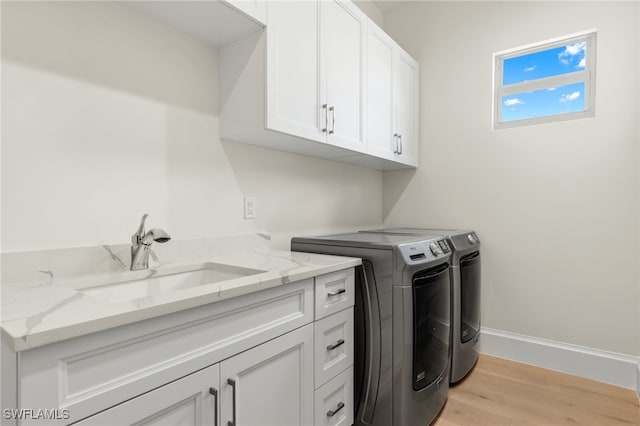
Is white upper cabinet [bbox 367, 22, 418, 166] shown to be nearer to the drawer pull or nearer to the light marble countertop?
the light marble countertop

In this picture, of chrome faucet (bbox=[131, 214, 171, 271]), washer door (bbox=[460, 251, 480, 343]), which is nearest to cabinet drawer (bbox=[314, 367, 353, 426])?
chrome faucet (bbox=[131, 214, 171, 271])

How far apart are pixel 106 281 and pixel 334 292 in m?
0.87

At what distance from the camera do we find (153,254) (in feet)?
4.70

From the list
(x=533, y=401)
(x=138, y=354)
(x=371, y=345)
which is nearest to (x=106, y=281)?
(x=138, y=354)

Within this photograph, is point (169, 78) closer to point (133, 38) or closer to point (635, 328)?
point (133, 38)

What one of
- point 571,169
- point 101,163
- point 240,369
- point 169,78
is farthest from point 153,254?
point 571,169

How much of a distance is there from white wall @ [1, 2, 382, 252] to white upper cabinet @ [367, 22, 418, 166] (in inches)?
33.1

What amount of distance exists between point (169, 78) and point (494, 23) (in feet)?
7.90

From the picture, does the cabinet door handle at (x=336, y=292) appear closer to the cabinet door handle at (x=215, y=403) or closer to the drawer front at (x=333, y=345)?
the drawer front at (x=333, y=345)

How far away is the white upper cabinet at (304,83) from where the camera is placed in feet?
5.04

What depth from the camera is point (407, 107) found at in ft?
8.84

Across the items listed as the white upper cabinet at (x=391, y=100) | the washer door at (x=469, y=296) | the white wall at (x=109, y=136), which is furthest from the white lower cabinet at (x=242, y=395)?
the white upper cabinet at (x=391, y=100)

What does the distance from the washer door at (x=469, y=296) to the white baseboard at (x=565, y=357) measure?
26cm

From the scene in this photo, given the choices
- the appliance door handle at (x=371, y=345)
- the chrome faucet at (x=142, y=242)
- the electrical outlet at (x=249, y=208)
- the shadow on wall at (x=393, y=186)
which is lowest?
the appliance door handle at (x=371, y=345)
